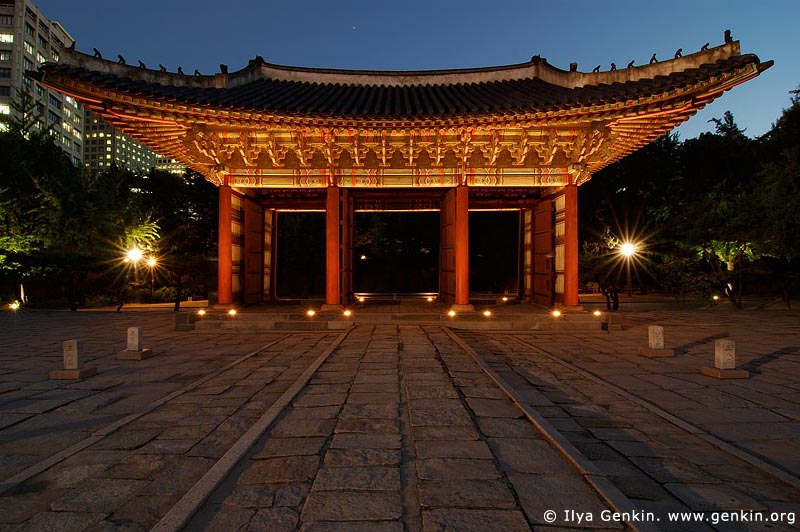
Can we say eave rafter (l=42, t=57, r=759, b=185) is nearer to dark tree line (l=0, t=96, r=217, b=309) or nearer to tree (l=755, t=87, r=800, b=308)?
dark tree line (l=0, t=96, r=217, b=309)

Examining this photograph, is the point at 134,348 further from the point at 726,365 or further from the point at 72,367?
the point at 726,365

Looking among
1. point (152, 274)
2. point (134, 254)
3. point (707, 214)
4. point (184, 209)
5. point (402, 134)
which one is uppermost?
point (184, 209)

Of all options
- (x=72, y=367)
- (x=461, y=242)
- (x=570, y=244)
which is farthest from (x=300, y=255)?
(x=72, y=367)

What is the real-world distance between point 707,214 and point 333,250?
15.4 m

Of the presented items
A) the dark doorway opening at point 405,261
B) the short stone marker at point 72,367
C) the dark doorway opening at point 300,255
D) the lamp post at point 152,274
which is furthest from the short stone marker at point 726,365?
the dark doorway opening at point 405,261

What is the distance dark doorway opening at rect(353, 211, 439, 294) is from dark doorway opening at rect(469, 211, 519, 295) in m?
2.60

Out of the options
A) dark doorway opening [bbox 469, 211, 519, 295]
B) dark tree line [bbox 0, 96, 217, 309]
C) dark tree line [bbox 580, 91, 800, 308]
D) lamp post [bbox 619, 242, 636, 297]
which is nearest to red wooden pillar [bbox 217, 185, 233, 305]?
dark tree line [bbox 0, 96, 217, 309]

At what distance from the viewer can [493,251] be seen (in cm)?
2495

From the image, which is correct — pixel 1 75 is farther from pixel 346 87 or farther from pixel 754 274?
pixel 754 274

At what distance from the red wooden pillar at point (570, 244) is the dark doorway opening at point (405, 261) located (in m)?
14.9

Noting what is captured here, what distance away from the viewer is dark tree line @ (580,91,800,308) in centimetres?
1325

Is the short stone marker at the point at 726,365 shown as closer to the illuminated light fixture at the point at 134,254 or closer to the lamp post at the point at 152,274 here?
the lamp post at the point at 152,274

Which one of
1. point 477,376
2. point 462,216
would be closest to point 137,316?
point 462,216

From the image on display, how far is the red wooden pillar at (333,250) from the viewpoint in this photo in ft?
33.9
